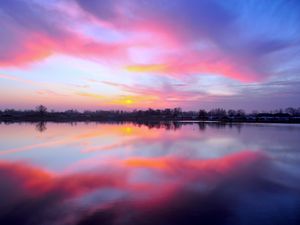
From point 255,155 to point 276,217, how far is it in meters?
9.64

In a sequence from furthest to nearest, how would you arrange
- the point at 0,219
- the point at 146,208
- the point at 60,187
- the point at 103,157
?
the point at 103,157 < the point at 60,187 < the point at 146,208 < the point at 0,219

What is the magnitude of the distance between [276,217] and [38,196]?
21.2 ft

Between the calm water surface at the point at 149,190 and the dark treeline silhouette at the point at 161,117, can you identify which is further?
the dark treeline silhouette at the point at 161,117

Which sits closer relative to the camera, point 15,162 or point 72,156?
point 15,162

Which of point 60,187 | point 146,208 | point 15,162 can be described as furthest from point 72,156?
point 146,208

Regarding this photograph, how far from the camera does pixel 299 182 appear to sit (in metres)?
9.20

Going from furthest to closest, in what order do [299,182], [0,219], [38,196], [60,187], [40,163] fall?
[40,163], [299,182], [60,187], [38,196], [0,219]

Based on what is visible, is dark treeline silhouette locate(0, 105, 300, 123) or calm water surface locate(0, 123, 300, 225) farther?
dark treeline silhouette locate(0, 105, 300, 123)

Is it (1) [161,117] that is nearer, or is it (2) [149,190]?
(2) [149,190]

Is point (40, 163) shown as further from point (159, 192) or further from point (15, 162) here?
point (159, 192)

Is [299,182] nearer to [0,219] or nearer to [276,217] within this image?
[276,217]

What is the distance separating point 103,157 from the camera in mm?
14352

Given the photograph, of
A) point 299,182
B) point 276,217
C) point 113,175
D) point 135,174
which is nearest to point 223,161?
point 299,182

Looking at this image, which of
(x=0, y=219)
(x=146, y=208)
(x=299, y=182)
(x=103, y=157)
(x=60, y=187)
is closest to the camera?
(x=0, y=219)
